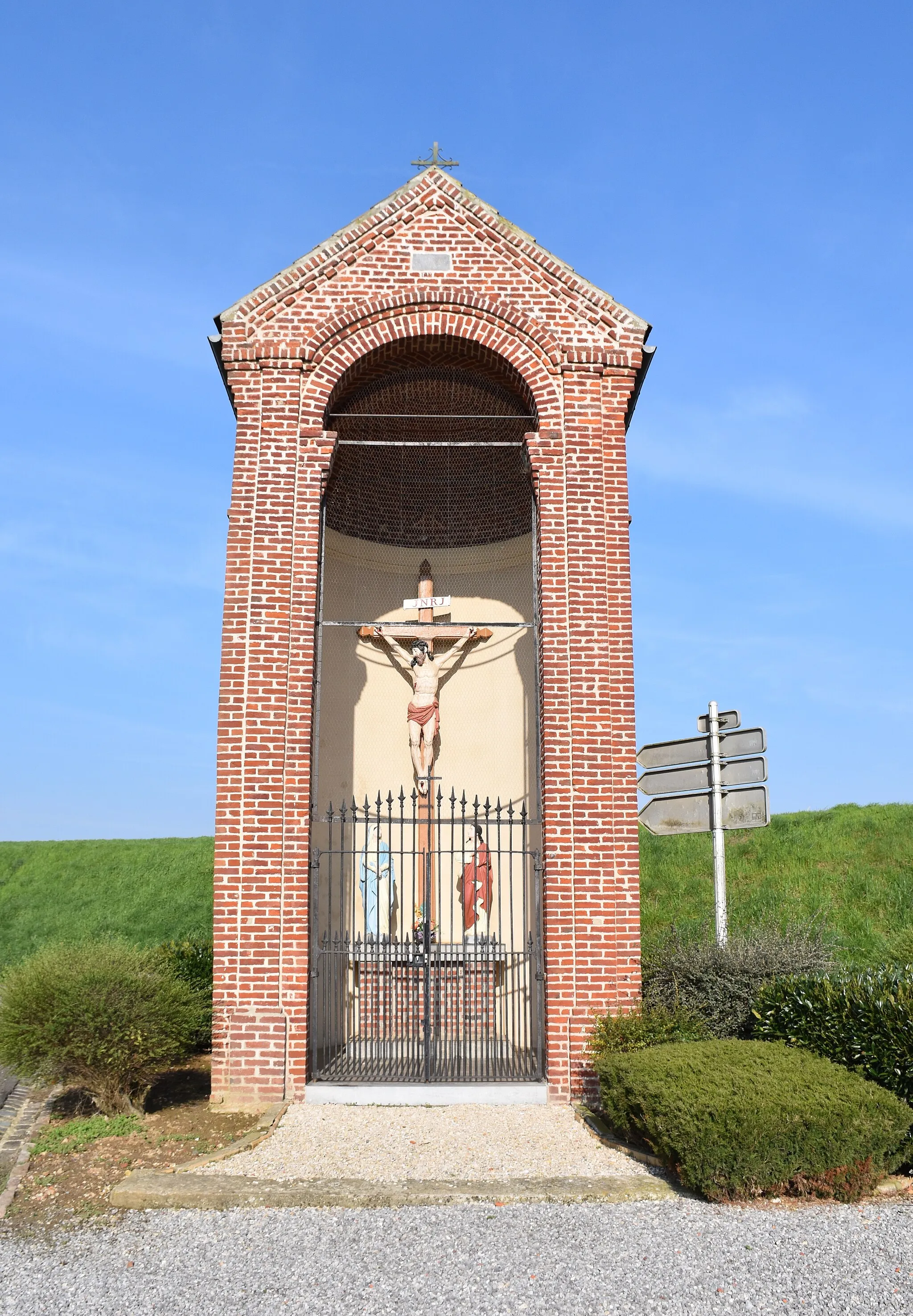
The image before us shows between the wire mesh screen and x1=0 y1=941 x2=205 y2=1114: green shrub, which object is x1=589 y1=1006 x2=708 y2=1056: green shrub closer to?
x1=0 y1=941 x2=205 y2=1114: green shrub

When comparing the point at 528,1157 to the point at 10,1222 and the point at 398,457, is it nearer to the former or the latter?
→ the point at 10,1222

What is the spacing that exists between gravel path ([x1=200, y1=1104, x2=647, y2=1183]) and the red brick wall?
71cm

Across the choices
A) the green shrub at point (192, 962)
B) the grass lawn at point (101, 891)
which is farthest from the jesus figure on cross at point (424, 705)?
the grass lawn at point (101, 891)

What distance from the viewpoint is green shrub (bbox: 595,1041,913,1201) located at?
5.87 m

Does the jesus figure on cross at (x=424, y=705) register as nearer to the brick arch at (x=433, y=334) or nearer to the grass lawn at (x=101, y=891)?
the brick arch at (x=433, y=334)

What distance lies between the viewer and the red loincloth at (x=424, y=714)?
39.9 feet

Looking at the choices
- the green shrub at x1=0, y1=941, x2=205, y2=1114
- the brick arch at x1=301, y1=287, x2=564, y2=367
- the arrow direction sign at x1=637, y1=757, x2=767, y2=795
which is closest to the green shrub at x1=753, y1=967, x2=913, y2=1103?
the arrow direction sign at x1=637, y1=757, x2=767, y2=795

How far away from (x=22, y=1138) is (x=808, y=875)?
1363 centimetres

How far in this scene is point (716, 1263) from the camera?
16.9ft

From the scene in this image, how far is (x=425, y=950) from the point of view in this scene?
8641 millimetres

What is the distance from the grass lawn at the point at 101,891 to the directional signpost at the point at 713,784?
12.5 meters

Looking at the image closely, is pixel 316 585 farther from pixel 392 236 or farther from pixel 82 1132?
pixel 82 1132

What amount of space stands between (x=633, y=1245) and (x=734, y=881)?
44.2ft

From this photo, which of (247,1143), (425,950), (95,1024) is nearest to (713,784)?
(425,950)
